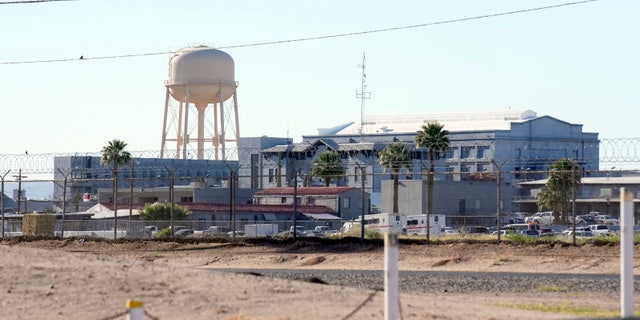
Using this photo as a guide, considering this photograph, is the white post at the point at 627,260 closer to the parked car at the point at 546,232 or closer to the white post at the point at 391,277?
the white post at the point at 391,277

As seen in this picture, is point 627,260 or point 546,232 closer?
point 627,260

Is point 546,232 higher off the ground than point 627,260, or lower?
lower

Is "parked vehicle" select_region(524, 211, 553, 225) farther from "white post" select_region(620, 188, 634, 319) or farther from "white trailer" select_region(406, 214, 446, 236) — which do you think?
"white post" select_region(620, 188, 634, 319)

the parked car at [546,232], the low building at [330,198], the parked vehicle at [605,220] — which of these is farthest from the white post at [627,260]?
the low building at [330,198]

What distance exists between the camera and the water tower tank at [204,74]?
4609 inches

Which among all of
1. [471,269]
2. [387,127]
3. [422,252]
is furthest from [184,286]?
[387,127]

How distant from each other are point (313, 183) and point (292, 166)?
9192mm

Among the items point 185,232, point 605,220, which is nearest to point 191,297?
point 185,232

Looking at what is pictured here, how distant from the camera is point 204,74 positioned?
11706 cm

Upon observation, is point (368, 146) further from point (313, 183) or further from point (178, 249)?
point (178, 249)

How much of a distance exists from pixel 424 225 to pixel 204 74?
44.5m

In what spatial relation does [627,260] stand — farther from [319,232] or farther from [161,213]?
[161,213]

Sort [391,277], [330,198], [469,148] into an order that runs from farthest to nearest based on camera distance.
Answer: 1. [469,148]
2. [330,198]
3. [391,277]

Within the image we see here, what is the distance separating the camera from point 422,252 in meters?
39.6
